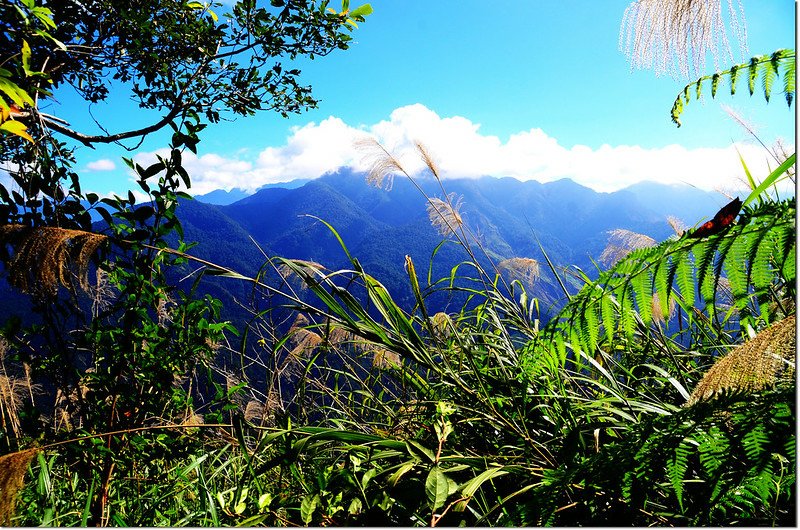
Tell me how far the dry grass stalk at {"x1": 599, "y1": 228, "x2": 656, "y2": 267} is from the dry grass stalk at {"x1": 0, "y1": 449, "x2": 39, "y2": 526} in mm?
2014

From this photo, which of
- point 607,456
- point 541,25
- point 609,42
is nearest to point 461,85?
point 541,25

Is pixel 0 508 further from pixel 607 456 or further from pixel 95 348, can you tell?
pixel 607 456

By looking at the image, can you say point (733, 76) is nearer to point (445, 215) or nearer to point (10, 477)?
point (445, 215)

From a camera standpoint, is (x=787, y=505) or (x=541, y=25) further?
(x=541, y=25)

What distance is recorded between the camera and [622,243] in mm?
2369

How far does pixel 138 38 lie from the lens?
206 cm

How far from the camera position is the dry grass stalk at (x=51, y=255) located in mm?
807

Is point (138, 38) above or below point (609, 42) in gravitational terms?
above

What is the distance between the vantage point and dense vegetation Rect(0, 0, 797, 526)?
67 centimetres

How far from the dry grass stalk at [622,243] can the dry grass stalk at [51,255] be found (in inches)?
74.6

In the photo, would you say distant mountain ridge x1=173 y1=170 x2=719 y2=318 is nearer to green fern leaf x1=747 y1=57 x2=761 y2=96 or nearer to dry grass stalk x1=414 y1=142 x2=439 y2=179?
dry grass stalk x1=414 y1=142 x2=439 y2=179

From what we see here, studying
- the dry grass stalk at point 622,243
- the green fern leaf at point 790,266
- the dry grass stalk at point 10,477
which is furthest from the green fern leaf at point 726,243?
the dry grass stalk at point 622,243

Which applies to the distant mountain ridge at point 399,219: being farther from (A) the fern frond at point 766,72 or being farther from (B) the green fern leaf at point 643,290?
(B) the green fern leaf at point 643,290

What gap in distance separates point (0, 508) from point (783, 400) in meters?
1.22
